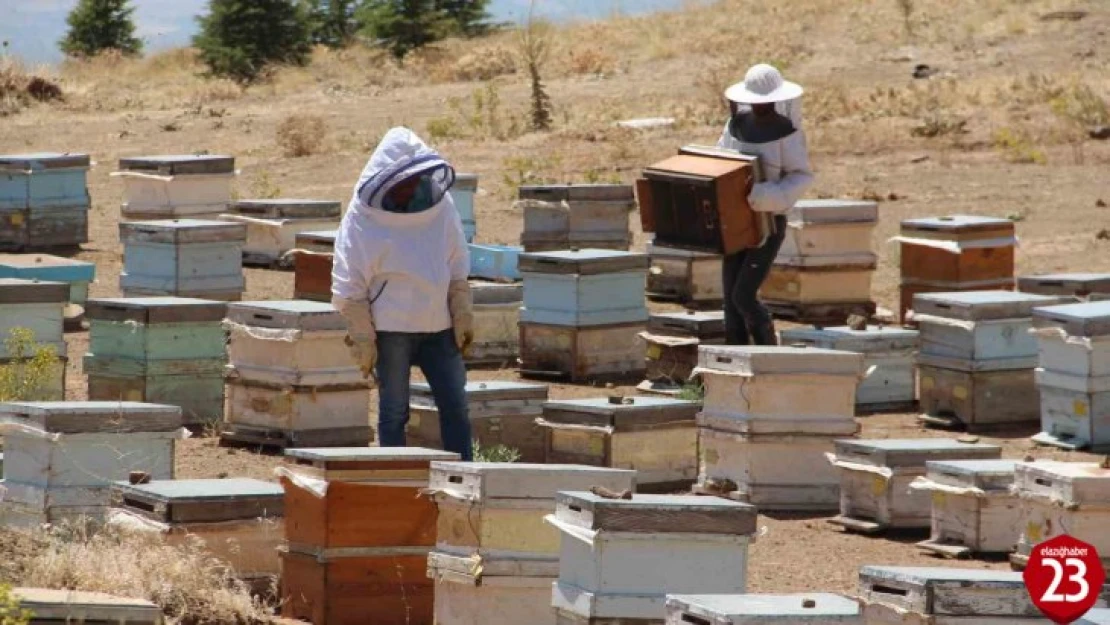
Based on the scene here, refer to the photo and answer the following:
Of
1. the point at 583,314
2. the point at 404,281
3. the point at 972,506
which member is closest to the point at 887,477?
the point at 972,506

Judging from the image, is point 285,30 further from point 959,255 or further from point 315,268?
point 959,255

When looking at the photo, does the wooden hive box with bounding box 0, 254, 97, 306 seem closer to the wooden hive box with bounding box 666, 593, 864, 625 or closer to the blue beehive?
the blue beehive

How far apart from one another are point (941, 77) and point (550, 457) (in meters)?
24.7

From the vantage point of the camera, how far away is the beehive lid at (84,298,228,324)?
39.5 feet

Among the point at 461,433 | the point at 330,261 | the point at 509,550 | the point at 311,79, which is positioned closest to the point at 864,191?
the point at 330,261

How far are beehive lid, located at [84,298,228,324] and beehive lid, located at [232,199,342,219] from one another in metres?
5.83

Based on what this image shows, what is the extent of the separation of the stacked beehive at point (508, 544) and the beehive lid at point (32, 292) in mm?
5793

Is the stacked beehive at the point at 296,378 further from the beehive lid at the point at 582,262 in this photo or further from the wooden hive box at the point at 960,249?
the wooden hive box at the point at 960,249

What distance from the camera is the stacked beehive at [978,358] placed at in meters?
12.6

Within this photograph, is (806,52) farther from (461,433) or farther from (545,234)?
(461,433)

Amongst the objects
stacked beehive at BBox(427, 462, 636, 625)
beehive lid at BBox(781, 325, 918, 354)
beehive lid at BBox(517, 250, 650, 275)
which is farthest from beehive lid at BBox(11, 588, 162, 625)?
beehive lid at BBox(517, 250, 650, 275)

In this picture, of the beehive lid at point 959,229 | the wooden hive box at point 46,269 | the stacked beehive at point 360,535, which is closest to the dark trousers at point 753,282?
the beehive lid at point 959,229

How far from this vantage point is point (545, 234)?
17.8 metres

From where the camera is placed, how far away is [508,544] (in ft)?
24.6
